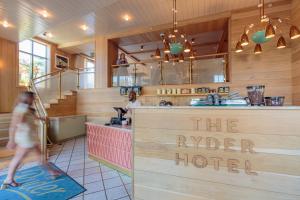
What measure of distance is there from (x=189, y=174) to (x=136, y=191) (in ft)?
2.47

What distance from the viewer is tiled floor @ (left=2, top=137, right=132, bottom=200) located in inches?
110

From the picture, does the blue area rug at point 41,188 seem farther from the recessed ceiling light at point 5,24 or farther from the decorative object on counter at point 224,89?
the decorative object on counter at point 224,89

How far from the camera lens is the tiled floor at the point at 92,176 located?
2799 mm

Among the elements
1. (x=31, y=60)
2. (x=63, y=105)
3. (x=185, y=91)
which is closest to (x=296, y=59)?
(x=185, y=91)

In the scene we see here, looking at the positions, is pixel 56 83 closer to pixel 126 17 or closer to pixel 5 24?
pixel 5 24

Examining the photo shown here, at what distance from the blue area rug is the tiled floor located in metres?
0.16

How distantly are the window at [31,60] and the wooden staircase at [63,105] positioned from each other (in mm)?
1787

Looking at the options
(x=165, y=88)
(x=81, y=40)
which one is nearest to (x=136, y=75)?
(x=165, y=88)

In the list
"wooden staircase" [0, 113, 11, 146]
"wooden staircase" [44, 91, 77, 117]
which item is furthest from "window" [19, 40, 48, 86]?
"wooden staircase" [0, 113, 11, 146]

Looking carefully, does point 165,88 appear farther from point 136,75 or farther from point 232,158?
point 232,158

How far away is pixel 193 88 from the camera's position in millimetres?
6609

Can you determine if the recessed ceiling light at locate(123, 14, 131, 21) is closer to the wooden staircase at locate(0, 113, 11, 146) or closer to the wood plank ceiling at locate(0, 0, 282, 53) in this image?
the wood plank ceiling at locate(0, 0, 282, 53)

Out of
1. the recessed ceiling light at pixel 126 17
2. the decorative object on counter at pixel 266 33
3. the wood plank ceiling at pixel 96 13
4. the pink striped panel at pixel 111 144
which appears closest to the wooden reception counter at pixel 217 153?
the pink striped panel at pixel 111 144

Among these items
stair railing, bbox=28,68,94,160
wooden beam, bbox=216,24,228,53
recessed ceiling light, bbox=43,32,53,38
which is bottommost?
stair railing, bbox=28,68,94,160
